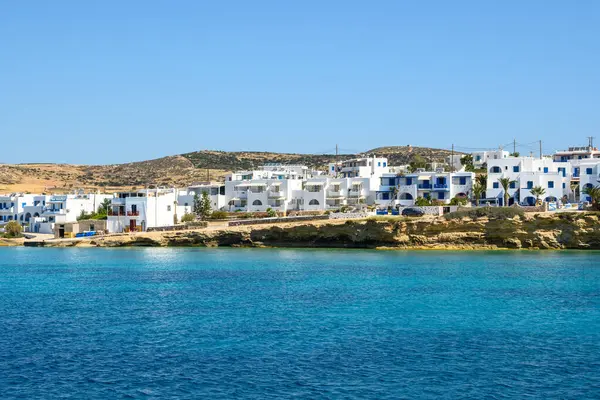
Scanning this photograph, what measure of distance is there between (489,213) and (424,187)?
72.8ft

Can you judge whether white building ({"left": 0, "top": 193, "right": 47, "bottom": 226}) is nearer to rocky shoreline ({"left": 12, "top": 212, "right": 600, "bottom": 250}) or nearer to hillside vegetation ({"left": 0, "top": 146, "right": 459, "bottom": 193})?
rocky shoreline ({"left": 12, "top": 212, "right": 600, "bottom": 250})

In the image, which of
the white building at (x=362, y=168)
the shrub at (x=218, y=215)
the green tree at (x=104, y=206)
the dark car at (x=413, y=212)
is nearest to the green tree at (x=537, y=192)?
the dark car at (x=413, y=212)

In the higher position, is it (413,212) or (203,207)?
(203,207)

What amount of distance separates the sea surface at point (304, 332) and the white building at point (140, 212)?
3355 centimetres

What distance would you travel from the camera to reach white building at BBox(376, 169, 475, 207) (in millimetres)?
95750

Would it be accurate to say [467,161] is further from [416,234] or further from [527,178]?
[416,234]

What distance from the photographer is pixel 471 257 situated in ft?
218

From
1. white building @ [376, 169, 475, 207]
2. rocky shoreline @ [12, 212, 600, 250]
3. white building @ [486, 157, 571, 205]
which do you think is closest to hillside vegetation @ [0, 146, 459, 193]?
white building @ [376, 169, 475, 207]

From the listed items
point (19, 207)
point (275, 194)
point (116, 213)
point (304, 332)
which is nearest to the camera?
point (304, 332)

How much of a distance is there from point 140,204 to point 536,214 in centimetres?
4700

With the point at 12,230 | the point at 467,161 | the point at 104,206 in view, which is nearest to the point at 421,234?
the point at 467,161

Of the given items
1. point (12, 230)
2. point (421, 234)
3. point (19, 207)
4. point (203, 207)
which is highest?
point (19, 207)

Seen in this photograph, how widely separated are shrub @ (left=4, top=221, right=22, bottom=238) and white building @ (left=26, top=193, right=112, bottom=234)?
11.2 ft

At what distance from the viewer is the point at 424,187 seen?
96938mm
